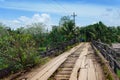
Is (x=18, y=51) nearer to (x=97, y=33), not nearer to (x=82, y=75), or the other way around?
(x=82, y=75)

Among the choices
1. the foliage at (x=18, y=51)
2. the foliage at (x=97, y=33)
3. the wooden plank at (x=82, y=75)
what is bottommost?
the wooden plank at (x=82, y=75)

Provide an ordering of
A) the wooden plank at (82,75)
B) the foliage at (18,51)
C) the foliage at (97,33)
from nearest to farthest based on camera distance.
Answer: the wooden plank at (82,75), the foliage at (18,51), the foliage at (97,33)

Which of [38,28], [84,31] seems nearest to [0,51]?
[84,31]

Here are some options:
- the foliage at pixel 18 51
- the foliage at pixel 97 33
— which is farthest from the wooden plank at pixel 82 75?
the foliage at pixel 97 33

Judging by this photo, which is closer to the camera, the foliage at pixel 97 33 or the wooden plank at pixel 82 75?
the wooden plank at pixel 82 75

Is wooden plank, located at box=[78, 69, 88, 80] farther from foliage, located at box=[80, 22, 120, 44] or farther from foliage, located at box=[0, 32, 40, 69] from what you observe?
foliage, located at box=[80, 22, 120, 44]

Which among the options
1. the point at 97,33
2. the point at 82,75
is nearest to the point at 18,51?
the point at 82,75

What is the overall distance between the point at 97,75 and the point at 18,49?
10.5ft

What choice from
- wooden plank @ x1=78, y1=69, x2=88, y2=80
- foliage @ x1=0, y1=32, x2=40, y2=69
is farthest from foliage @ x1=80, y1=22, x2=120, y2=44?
wooden plank @ x1=78, y1=69, x2=88, y2=80

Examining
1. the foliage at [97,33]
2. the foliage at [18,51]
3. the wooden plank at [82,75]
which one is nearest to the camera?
the wooden plank at [82,75]

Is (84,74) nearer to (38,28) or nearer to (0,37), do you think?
(0,37)

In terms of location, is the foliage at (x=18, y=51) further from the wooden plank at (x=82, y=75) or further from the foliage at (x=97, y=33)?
the foliage at (x=97, y=33)

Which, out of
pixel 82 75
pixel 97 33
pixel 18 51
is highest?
pixel 97 33

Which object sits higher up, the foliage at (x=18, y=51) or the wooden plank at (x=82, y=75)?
the foliage at (x=18, y=51)
